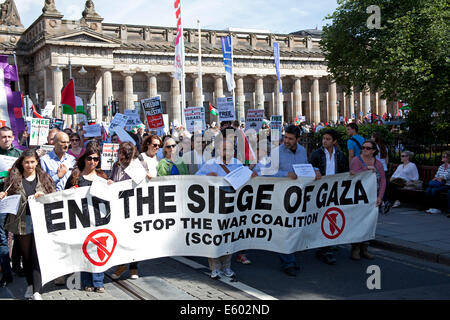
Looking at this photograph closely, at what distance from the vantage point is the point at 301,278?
702cm

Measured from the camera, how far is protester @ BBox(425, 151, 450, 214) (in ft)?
38.0

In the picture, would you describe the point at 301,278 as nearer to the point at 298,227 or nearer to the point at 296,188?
the point at 298,227

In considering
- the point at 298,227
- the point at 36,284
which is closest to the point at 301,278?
the point at 298,227

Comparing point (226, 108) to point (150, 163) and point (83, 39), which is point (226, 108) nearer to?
point (150, 163)

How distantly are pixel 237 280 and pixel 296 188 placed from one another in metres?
1.48

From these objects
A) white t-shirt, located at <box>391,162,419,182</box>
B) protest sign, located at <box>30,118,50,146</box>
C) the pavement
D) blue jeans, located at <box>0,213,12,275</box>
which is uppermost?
protest sign, located at <box>30,118,50,146</box>

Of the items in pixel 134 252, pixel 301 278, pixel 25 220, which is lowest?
pixel 301 278

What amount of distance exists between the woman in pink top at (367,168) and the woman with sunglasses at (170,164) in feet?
8.52

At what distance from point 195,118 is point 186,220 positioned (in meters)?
9.02

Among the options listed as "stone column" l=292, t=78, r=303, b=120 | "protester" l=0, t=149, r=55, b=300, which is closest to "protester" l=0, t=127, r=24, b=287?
"protester" l=0, t=149, r=55, b=300

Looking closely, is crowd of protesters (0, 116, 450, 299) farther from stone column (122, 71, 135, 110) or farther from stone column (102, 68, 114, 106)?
stone column (122, 71, 135, 110)

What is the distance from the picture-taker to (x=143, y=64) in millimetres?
60906

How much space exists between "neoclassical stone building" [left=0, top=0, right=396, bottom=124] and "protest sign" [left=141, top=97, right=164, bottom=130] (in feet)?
114

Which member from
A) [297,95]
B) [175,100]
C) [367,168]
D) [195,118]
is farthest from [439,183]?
[297,95]
